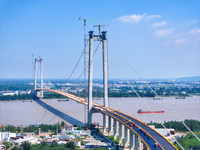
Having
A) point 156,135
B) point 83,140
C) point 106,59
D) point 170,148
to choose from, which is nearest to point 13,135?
point 83,140

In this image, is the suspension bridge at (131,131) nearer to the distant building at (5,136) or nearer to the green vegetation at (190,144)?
the green vegetation at (190,144)

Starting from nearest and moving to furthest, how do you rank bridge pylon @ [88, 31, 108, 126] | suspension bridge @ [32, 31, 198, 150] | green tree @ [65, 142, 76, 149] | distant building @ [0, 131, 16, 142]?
suspension bridge @ [32, 31, 198, 150]
green tree @ [65, 142, 76, 149]
distant building @ [0, 131, 16, 142]
bridge pylon @ [88, 31, 108, 126]

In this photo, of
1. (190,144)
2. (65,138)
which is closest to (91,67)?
(65,138)

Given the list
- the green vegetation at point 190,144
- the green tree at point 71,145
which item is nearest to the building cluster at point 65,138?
the green tree at point 71,145

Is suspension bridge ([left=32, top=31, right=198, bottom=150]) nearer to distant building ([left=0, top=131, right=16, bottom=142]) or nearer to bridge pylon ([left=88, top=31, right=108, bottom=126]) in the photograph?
bridge pylon ([left=88, top=31, right=108, bottom=126])

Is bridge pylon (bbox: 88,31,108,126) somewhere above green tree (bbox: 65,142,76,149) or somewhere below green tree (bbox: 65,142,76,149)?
above

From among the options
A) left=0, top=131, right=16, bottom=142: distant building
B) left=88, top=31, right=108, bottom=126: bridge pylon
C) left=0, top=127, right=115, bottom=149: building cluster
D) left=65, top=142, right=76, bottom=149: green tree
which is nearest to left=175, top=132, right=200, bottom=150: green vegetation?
left=0, top=127, right=115, bottom=149: building cluster

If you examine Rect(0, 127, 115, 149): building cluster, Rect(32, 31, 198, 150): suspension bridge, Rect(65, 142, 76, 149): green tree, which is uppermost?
Rect(32, 31, 198, 150): suspension bridge

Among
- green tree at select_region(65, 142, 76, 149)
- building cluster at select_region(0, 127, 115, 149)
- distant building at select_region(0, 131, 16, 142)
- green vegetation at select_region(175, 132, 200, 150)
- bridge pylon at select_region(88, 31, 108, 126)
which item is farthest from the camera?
bridge pylon at select_region(88, 31, 108, 126)

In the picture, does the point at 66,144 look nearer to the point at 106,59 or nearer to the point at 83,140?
the point at 83,140

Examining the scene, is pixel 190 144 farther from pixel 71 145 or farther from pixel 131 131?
pixel 71 145

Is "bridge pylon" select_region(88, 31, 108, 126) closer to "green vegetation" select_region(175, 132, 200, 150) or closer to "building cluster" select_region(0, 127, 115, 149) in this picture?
"building cluster" select_region(0, 127, 115, 149)

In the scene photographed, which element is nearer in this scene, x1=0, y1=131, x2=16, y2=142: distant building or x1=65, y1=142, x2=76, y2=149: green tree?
x1=65, y1=142, x2=76, y2=149: green tree
